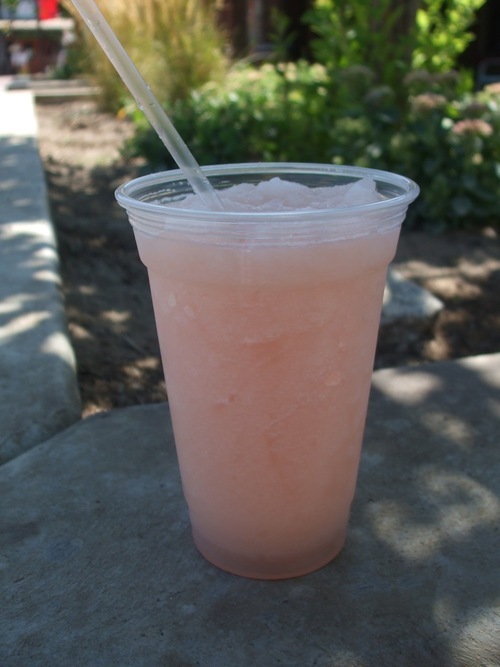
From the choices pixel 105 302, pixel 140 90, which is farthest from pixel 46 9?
pixel 140 90

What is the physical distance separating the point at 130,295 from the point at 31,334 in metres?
1.18

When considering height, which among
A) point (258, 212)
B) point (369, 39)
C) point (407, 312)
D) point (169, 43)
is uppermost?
point (258, 212)

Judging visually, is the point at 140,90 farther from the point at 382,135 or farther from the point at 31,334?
the point at 382,135

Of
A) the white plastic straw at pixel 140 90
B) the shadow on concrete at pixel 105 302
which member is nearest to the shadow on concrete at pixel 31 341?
the shadow on concrete at pixel 105 302

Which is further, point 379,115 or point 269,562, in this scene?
Answer: point 379,115

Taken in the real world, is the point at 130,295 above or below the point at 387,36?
below

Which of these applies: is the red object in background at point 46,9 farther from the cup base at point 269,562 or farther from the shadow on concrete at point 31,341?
the cup base at point 269,562

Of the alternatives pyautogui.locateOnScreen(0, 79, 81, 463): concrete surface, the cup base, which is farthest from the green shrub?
the cup base

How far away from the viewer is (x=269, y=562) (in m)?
1.47

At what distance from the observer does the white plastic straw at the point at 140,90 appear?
1.22 meters

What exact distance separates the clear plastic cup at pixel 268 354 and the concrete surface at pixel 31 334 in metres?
0.66

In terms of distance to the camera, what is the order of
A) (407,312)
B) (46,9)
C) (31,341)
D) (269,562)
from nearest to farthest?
(269,562)
(31,341)
(407,312)
(46,9)

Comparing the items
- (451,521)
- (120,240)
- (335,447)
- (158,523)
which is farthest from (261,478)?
(120,240)

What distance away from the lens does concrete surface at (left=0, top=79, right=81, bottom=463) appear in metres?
1.99
